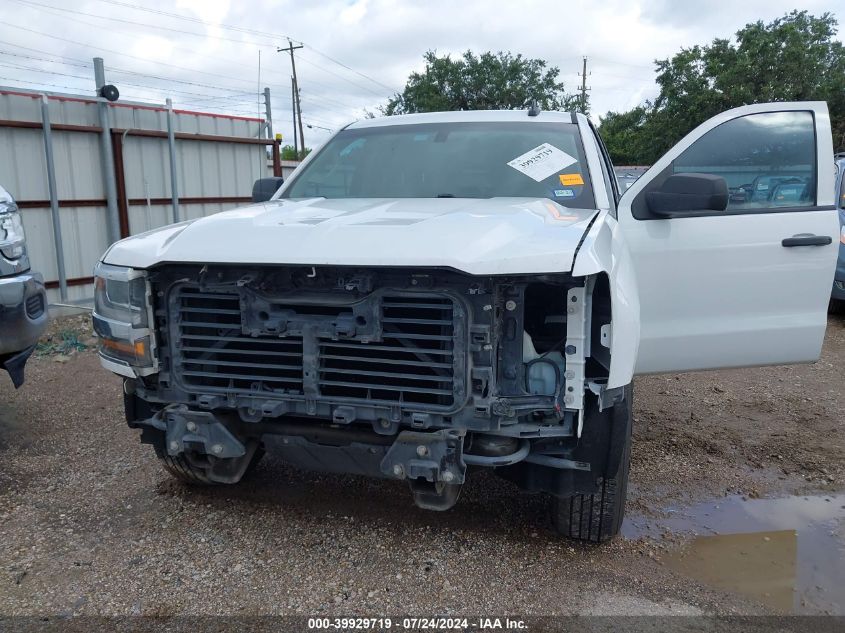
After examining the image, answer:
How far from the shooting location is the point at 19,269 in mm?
3844

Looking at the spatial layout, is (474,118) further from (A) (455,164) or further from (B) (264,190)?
(B) (264,190)

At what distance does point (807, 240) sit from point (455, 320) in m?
2.10

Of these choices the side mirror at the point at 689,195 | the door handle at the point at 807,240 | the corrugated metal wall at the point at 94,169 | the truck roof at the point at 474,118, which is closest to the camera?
the side mirror at the point at 689,195

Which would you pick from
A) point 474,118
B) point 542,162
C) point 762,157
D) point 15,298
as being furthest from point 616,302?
point 15,298

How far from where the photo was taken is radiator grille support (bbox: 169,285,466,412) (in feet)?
8.18

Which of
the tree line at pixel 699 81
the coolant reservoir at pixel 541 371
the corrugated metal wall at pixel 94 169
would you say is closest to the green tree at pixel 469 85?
the tree line at pixel 699 81

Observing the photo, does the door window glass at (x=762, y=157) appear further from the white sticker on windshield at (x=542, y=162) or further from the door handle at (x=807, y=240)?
the white sticker on windshield at (x=542, y=162)

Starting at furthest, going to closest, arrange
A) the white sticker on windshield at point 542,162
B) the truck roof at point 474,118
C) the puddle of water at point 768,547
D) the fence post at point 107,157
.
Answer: the fence post at point 107,157
the truck roof at point 474,118
the white sticker on windshield at point 542,162
the puddle of water at point 768,547

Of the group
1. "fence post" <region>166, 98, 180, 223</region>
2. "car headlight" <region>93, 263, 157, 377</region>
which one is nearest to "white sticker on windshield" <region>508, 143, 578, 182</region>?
"car headlight" <region>93, 263, 157, 377</region>

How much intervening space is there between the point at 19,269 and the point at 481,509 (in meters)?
2.81

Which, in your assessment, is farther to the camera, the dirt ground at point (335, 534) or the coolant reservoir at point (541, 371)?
the dirt ground at point (335, 534)

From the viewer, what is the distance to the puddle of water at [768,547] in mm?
2793

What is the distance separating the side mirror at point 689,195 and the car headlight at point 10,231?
3.36m

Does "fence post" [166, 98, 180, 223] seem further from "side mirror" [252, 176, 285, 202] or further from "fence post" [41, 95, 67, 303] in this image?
"side mirror" [252, 176, 285, 202]
